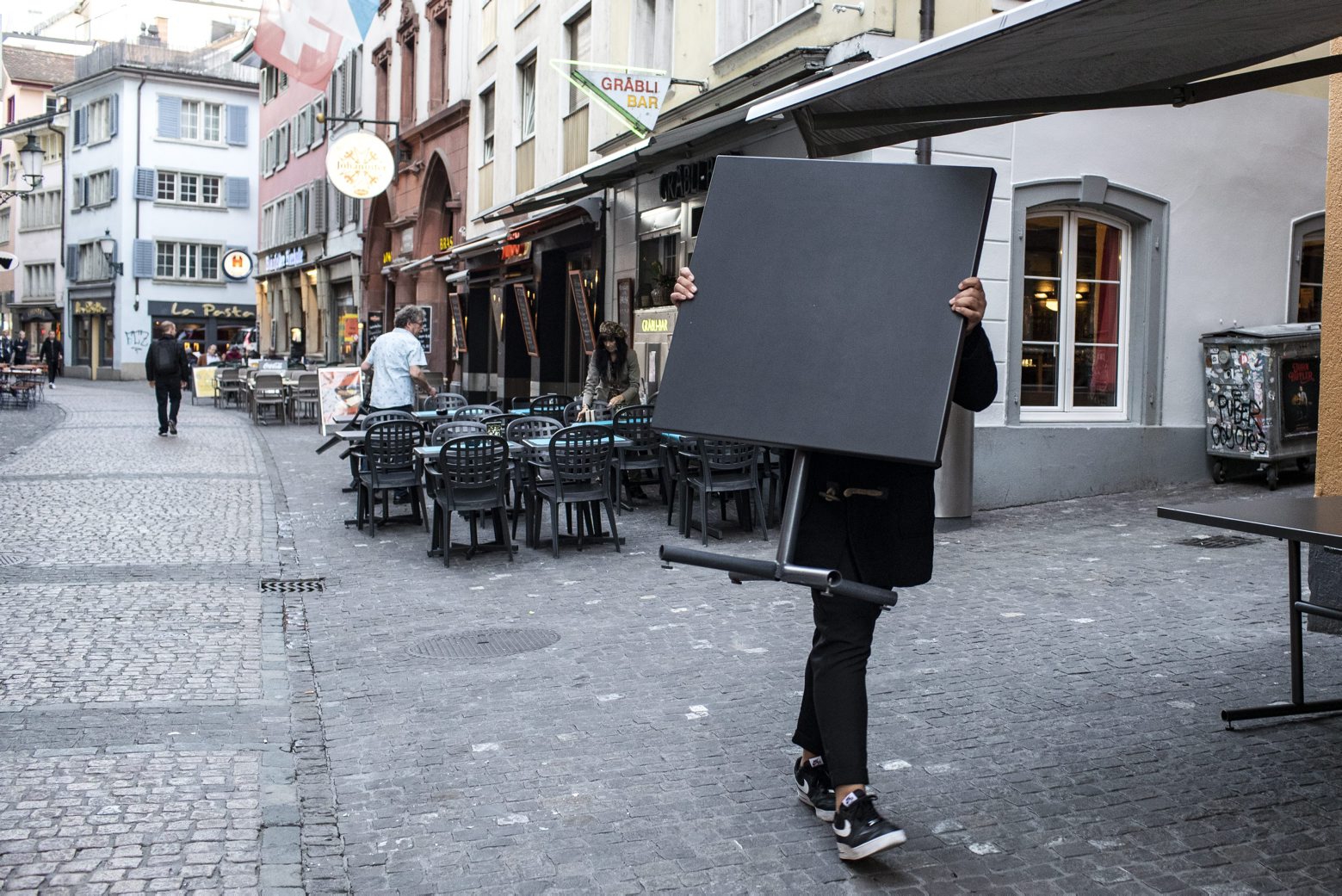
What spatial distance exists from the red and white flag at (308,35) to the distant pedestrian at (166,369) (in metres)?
5.10

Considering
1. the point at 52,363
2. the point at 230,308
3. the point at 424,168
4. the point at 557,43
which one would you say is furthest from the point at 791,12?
the point at 230,308

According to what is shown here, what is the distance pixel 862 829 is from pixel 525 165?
19874 mm

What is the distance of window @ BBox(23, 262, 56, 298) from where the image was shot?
196ft

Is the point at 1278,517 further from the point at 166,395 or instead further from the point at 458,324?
the point at 458,324

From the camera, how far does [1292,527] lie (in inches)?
159

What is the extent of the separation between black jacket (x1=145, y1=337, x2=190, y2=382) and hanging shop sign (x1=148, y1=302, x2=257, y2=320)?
116ft

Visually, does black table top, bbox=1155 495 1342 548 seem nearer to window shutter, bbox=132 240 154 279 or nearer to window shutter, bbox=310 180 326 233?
window shutter, bbox=310 180 326 233

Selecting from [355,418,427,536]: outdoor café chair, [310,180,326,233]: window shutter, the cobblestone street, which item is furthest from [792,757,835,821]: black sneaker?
[310,180,326,233]: window shutter

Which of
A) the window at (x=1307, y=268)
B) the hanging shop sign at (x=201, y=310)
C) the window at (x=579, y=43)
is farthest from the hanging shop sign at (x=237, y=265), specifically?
the window at (x=1307, y=268)

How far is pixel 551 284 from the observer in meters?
21.2

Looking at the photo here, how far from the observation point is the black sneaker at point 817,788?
4.18 m

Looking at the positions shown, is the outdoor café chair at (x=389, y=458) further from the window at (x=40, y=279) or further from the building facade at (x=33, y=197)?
the window at (x=40, y=279)

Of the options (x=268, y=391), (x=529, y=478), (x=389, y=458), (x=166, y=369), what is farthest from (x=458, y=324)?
(x=529, y=478)

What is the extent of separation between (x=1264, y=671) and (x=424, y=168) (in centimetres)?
2546
